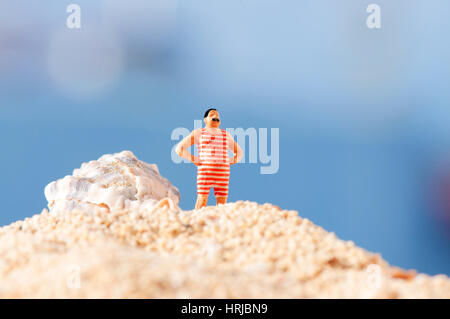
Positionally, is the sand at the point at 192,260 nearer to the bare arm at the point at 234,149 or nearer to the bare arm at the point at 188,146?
the bare arm at the point at 188,146

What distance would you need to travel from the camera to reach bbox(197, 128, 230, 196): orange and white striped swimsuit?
3303 mm

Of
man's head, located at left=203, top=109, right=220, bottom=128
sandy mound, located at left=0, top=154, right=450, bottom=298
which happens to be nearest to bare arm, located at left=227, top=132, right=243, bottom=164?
man's head, located at left=203, top=109, right=220, bottom=128

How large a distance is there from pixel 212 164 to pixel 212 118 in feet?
1.14

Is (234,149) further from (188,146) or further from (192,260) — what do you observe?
(192,260)

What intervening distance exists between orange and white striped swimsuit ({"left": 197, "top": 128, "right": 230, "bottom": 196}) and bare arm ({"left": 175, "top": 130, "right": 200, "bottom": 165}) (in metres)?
0.04

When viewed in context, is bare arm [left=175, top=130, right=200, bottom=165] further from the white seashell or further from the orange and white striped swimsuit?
the white seashell

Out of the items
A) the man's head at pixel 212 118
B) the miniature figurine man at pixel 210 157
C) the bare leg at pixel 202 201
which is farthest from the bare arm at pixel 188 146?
the bare leg at pixel 202 201

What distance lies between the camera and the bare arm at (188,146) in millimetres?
3262

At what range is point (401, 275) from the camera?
59.1 inches

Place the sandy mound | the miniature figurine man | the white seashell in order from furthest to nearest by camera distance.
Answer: the miniature figurine man
the white seashell
the sandy mound

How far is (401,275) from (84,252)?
40.6 inches

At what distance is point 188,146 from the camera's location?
3.30 m

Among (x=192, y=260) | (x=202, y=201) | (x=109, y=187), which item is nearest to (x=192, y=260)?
(x=192, y=260)
